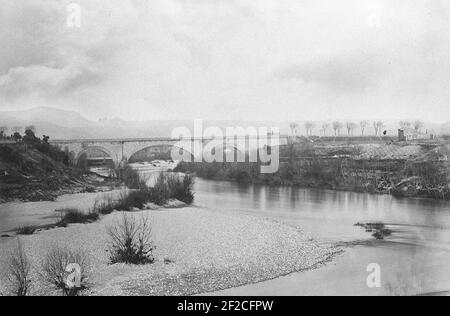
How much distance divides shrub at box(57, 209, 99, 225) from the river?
276mm

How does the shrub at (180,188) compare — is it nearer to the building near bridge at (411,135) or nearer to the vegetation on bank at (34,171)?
the vegetation on bank at (34,171)

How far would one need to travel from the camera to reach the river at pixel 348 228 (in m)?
6.99

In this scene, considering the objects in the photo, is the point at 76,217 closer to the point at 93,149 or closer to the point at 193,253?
the point at 193,253

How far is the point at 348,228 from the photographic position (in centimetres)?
1073

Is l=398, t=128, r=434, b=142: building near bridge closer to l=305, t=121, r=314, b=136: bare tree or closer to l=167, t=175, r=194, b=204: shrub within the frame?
l=305, t=121, r=314, b=136: bare tree

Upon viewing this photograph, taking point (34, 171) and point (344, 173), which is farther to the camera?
point (344, 173)

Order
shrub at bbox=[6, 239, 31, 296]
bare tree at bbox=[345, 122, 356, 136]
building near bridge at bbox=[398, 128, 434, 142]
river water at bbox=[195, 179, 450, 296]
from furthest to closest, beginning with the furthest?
bare tree at bbox=[345, 122, 356, 136] < building near bridge at bbox=[398, 128, 434, 142] < river water at bbox=[195, 179, 450, 296] < shrub at bbox=[6, 239, 31, 296]

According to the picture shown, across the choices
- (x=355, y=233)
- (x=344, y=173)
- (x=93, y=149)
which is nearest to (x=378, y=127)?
(x=344, y=173)

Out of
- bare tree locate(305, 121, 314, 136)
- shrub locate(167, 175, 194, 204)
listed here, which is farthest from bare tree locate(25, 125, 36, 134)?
bare tree locate(305, 121, 314, 136)

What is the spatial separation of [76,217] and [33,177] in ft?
5.67

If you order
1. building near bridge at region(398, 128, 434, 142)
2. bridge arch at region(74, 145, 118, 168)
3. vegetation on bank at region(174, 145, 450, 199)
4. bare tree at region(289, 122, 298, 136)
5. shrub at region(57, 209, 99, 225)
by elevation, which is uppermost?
bare tree at region(289, 122, 298, 136)

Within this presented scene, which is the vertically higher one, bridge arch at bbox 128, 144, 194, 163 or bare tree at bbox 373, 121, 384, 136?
bare tree at bbox 373, 121, 384, 136

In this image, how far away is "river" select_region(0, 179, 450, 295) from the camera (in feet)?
22.9

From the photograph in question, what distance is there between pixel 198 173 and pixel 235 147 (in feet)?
7.32
